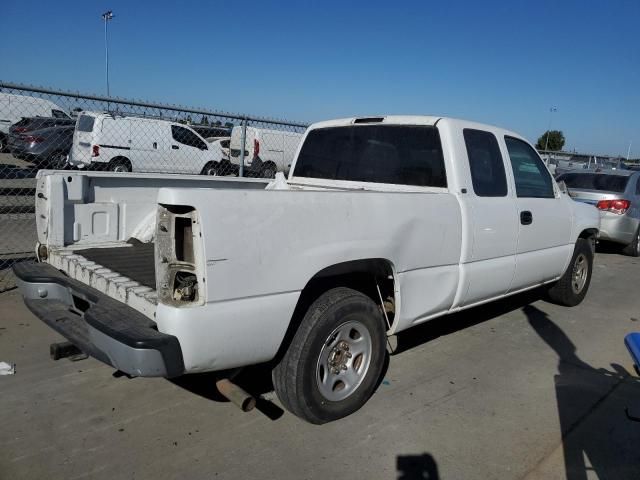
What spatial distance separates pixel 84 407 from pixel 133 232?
4.80 ft

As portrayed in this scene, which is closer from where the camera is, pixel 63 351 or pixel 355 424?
pixel 63 351

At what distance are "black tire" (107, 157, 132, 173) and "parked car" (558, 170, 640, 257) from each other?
10.8 m

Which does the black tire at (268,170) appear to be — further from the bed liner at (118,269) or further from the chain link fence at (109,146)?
the bed liner at (118,269)

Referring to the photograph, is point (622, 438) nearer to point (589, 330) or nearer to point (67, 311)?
point (589, 330)

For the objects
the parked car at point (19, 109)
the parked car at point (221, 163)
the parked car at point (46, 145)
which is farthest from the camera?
the parked car at point (221, 163)

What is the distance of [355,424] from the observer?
3.29 metres

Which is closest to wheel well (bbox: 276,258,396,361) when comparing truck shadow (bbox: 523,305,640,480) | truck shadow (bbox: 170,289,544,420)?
truck shadow (bbox: 170,289,544,420)

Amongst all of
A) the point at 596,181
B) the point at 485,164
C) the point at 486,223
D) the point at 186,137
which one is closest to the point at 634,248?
the point at 596,181

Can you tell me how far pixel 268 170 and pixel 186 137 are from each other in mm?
2914

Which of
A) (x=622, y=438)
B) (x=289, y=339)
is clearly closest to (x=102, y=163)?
(x=289, y=339)

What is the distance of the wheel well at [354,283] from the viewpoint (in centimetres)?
301

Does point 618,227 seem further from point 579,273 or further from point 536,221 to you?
point 536,221

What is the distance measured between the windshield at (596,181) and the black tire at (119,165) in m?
10.7

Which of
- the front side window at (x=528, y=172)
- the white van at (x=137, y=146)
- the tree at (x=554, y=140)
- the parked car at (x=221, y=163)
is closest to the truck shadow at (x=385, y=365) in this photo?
the front side window at (x=528, y=172)
